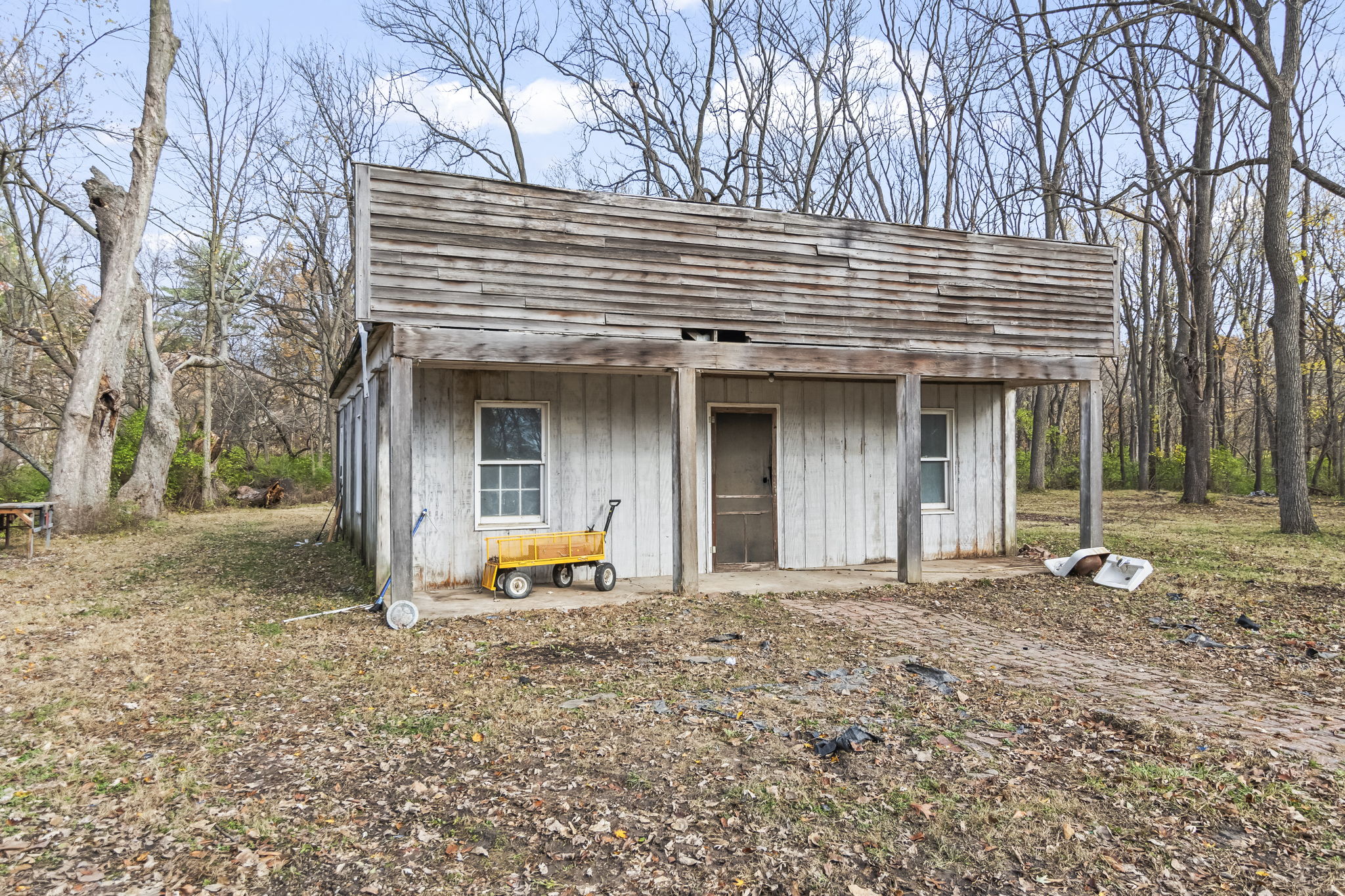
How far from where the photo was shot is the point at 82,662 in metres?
5.76

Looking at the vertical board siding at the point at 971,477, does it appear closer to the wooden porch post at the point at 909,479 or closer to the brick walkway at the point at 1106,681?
the wooden porch post at the point at 909,479

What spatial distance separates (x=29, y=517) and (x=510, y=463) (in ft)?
26.0

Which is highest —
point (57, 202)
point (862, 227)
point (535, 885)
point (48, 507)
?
point (57, 202)

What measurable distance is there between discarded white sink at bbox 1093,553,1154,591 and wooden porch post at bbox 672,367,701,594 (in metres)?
4.69

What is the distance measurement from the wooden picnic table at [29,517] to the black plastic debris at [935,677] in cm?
1181

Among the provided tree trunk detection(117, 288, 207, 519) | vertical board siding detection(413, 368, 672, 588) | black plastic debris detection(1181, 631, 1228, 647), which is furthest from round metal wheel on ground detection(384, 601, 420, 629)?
tree trunk detection(117, 288, 207, 519)

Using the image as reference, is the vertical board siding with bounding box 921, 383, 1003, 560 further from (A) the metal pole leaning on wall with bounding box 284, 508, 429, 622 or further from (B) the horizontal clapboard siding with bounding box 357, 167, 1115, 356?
(A) the metal pole leaning on wall with bounding box 284, 508, 429, 622

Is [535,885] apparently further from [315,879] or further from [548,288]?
[548,288]

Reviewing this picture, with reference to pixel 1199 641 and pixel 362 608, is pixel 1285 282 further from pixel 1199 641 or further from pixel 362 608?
pixel 362 608

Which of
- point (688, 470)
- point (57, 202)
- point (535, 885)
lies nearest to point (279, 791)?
point (535, 885)

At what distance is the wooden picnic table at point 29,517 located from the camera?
10.9 metres

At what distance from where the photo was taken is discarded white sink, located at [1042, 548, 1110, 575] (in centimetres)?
918

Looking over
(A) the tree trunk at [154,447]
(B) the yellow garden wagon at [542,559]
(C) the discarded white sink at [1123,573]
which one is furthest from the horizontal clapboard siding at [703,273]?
(A) the tree trunk at [154,447]

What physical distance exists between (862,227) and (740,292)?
1.71m
